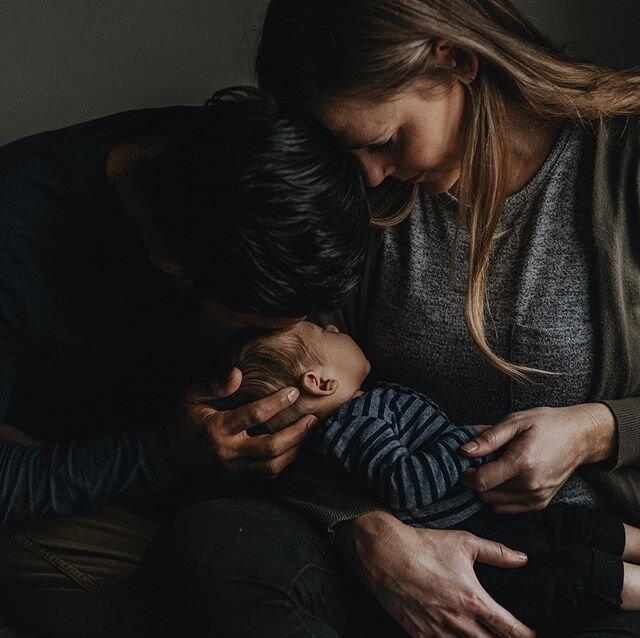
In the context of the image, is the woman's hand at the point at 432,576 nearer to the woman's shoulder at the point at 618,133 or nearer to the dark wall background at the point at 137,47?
the woman's shoulder at the point at 618,133

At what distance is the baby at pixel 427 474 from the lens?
1.13 metres

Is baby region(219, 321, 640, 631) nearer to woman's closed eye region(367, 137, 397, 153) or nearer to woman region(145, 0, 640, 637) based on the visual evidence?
woman region(145, 0, 640, 637)

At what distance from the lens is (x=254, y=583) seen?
1079mm

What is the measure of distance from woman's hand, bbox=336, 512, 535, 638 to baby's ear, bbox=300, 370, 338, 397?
18 centimetres

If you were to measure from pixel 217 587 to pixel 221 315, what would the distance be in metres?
0.33

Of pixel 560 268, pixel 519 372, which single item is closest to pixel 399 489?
pixel 519 372

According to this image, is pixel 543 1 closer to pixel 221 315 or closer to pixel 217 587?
pixel 221 315

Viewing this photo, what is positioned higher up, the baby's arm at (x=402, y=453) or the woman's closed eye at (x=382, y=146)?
the woman's closed eye at (x=382, y=146)

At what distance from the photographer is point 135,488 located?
4.27 ft

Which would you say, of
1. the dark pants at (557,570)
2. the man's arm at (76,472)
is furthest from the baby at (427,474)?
the man's arm at (76,472)

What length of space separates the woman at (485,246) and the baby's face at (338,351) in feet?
0.21

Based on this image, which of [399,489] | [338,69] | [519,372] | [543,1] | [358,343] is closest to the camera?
[338,69]

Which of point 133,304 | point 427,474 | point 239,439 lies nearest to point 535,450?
point 427,474

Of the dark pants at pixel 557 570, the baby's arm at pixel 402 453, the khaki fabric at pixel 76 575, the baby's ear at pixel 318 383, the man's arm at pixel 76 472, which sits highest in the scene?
the baby's ear at pixel 318 383
